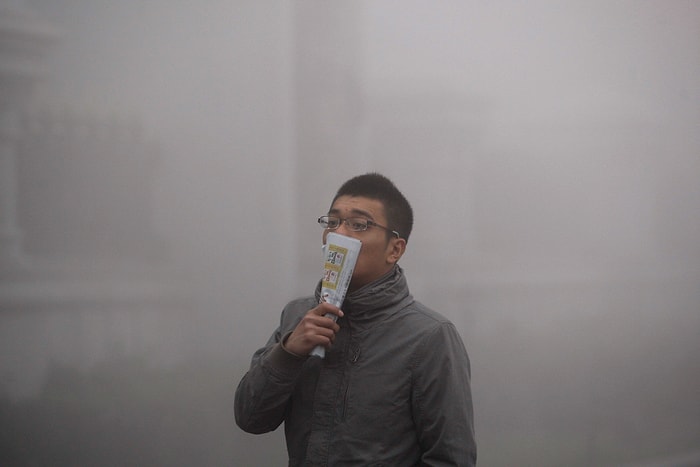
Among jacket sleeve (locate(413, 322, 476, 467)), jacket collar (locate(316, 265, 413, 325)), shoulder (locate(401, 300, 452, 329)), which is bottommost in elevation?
jacket sleeve (locate(413, 322, 476, 467))

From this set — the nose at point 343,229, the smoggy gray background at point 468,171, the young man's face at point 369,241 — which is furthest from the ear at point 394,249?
the smoggy gray background at point 468,171

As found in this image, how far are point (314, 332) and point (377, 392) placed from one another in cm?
25

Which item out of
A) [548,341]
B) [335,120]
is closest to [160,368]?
[335,120]

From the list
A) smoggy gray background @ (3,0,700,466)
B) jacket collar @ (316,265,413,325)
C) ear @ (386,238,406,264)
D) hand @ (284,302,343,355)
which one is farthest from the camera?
smoggy gray background @ (3,0,700,466)

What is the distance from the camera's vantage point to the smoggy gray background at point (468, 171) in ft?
7.44

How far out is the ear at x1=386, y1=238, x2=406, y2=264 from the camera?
5.63 feet

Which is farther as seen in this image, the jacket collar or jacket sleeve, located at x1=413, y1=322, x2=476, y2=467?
the jacket collar

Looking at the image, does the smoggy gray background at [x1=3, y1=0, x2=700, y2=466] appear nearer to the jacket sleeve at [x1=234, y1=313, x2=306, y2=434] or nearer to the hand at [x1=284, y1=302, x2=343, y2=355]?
the jacket sleeve at [x1=234, y1=313, x2=306, y2=434]

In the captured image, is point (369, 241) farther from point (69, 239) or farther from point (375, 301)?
point (69, 239)

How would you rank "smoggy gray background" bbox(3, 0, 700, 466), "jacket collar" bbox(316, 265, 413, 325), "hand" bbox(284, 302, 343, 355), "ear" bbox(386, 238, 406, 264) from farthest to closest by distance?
"smoggy gray background" bbox(3, 0, 700, 466), "ear" bbox(386, 238, 406, 264), "jacket collar" bbox(316, 265, 413, 325), "hand" bbox(284, 302, 343, 355)

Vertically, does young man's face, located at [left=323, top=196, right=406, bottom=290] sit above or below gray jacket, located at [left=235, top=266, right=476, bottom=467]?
Result: above

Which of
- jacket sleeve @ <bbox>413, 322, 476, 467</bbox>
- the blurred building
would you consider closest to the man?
jacket sleeve @ <bbox>413, 322, 476, 467</bbox>

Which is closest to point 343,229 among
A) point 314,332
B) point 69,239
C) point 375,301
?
point 375,301

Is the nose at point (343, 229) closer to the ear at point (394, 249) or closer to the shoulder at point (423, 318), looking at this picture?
the ear at point (394, 249)
